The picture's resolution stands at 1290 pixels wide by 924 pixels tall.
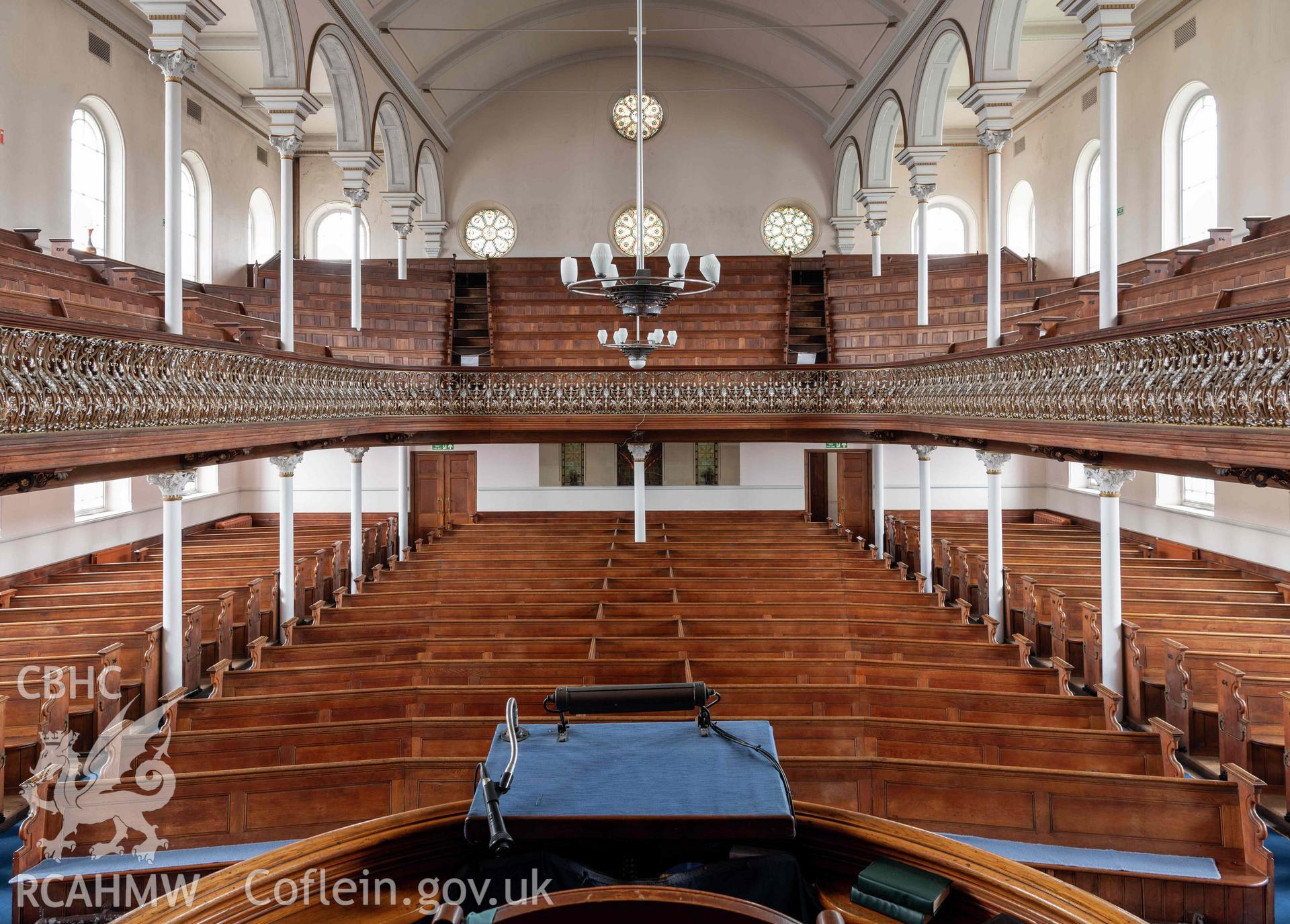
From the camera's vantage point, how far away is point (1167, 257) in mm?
13797

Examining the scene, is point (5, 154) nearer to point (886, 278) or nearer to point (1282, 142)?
point (886, 278)

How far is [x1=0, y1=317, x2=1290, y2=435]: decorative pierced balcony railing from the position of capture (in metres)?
5.89

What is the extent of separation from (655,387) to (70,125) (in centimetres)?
1122

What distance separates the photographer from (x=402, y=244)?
19.3 m

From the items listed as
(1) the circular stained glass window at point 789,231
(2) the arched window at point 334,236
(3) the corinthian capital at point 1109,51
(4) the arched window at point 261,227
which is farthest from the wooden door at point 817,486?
(4) the arched window at point 261,227

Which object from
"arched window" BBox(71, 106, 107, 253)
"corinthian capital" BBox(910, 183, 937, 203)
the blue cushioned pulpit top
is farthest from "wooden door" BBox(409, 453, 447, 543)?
the blue cushioned pulpit top

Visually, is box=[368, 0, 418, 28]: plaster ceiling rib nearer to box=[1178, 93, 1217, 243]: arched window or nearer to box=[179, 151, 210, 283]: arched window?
box=[179, 151, 210, 283]: arched window

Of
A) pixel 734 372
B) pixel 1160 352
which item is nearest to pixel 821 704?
pixel 1160 352

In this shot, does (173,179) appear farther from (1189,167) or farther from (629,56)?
(629,56)

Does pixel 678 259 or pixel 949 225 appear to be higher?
pixel 949 225

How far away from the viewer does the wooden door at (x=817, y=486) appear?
21516mm

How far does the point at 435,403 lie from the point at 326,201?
447 inches

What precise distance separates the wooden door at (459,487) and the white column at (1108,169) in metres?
15.3

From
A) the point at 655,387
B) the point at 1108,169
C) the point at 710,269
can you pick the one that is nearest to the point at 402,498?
the point at 655,387
